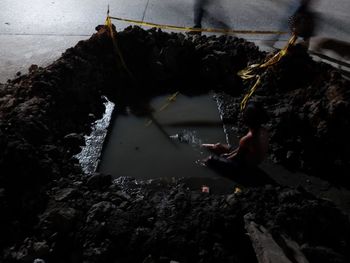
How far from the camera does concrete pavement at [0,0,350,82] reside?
7074 mm

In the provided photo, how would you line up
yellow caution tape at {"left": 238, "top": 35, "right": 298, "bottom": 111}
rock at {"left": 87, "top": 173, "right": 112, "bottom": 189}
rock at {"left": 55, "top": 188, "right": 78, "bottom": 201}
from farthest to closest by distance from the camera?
1. yellow caution tape at {"left": 238, "top": 35, "right": 298, "bottom": 111}
2. rock at {"left": 87, "top": 173, "right": 112, "bottom": 189}
3. rock at {"left": 55, "top": 188, "right": 78, "bottom": 201}

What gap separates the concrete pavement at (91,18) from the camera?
707 centimetres

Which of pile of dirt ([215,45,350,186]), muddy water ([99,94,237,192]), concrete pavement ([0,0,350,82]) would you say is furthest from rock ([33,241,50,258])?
concrete pavement ([0,0,350,82])

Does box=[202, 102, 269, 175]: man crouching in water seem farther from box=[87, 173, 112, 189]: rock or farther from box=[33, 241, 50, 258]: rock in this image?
box=[33, 241, 50, 258]: rock

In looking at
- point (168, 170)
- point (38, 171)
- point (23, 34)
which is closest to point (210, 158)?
point (168, 170)

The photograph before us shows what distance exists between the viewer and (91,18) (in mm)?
7984

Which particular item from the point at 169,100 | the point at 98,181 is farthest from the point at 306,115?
the point at 98,181

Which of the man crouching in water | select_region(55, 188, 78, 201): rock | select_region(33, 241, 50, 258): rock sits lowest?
select_region(33, 241, 50, 258): rock

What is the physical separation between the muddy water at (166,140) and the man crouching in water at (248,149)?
0.48 ft

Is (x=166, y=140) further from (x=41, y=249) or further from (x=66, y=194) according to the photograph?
(x=41, y=249)

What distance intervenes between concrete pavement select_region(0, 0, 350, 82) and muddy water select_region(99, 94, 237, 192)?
6.15 ft

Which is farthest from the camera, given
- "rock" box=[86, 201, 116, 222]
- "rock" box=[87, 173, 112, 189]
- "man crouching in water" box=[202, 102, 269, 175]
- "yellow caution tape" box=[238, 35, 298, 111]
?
"yellow caution tape" box=[238, 35, 298, 111]

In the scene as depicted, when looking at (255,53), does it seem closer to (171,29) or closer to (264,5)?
(171,29)

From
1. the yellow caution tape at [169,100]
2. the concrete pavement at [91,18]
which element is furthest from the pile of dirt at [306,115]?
the concrete pavement at [91,18]
